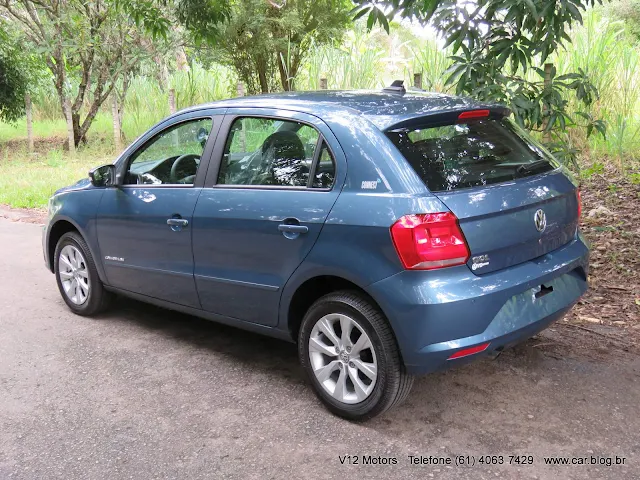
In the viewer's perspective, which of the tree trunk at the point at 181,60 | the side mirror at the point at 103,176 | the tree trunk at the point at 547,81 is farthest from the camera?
the tree trunk at the point at 181,60

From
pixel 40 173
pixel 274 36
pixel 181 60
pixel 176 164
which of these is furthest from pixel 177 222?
pixel 181 60

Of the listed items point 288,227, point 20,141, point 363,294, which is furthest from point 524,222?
point 20,141

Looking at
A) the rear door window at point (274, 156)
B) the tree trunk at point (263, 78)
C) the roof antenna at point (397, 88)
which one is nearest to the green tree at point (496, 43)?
the roof antenna at point (397, 88)

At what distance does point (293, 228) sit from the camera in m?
3.59

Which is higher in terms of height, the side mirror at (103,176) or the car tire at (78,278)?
the side mirror at (103,176)

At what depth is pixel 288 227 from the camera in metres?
3.61

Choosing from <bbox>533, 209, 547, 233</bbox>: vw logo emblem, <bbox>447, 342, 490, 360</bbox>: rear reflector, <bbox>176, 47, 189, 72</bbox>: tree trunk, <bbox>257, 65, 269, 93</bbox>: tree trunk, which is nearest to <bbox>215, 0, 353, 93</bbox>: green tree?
<bbox>257, 65, 269, 93</bbox>: tree trunk

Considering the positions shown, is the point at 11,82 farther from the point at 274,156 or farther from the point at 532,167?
the point at 532,167

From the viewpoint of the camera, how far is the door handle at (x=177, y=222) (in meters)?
4.23

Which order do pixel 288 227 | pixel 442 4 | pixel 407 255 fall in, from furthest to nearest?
1. pixel 442 4
2. pixel 288 227
3. pixel 407 255

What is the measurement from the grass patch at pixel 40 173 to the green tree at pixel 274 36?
3789 mm

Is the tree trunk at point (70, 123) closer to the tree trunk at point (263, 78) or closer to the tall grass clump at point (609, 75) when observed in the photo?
the tree trunk at point (263, 78)

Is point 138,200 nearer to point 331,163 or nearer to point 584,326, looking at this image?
point 331,163

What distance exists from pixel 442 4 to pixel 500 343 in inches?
114
